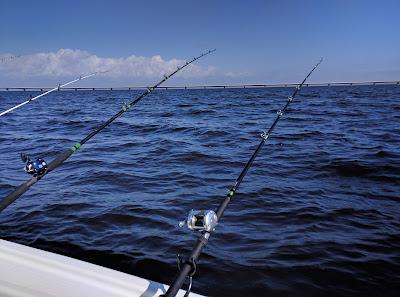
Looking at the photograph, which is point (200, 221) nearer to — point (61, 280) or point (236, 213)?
point (61, 280)

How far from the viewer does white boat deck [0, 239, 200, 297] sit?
2246 mm

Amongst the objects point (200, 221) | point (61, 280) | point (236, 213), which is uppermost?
point (200, 221)

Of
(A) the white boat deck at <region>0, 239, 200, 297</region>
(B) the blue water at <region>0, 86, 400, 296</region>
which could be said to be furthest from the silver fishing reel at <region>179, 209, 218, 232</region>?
(B) the blue water at <region>0, 86, 400, 296</region>

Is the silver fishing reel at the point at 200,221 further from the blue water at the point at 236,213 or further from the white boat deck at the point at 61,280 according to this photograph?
the blue water at the point at 236,213

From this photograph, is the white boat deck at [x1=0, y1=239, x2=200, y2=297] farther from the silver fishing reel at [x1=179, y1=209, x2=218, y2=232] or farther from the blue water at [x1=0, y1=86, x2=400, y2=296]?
the blue water at [x1=0, y1=86, x2=400, y2=296]

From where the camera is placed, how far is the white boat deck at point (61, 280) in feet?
7.37

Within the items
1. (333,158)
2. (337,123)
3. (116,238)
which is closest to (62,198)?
(116,238)

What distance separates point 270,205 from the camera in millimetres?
6184

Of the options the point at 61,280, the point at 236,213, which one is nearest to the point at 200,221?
the point at 61,280

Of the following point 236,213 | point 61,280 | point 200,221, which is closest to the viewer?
point 200,221

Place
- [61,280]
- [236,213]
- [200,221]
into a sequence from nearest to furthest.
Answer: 1. [200,221]
2. [61,280]
3. [236,213]

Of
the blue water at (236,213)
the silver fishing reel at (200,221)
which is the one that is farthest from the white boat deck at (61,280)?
the blue water at (236,213)

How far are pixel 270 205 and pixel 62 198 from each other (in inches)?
148

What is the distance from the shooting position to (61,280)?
92.9 inches
